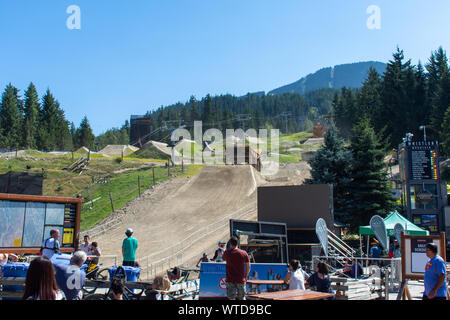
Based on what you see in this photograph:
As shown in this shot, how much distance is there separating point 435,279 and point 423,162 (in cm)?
2211

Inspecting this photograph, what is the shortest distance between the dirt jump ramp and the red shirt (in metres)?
19.0

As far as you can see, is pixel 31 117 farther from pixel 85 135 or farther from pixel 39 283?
pixel 39 283

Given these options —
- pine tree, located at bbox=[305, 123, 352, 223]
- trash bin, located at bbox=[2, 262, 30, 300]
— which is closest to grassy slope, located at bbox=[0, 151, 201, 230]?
pine tree, located at bbox=[305, 123, 352, 223]

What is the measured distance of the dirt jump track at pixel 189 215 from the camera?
28312 mm

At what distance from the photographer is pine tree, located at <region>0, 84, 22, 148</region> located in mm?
79206

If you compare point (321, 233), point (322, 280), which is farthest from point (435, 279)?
point (321, 233)

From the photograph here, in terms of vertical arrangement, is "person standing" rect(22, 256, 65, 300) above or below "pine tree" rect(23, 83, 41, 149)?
below

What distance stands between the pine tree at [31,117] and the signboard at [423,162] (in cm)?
7164

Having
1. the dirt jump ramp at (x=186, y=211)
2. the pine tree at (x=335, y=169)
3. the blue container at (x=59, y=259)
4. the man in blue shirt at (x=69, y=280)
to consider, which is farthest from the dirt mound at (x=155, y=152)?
the man in blue shirt at (x=69, y=280)

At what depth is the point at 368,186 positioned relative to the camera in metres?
31.0

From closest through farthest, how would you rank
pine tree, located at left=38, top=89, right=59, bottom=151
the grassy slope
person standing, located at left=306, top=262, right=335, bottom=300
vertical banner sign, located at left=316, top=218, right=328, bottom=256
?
person standing, located at left=306, top=262, right=335, bottom=300
vertical banner sign, located at left=316, top=218, right=328, bottom=256
the grassy slope
pine tree, located at left=38, top=89, right=59, bottom=151

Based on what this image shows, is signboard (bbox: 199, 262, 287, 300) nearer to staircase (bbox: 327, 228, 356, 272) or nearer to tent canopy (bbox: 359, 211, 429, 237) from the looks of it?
staircase (bbox: 327, 228, 356, 272)

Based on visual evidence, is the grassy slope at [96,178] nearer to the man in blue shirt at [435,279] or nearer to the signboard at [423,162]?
the signboard at [423,162]
